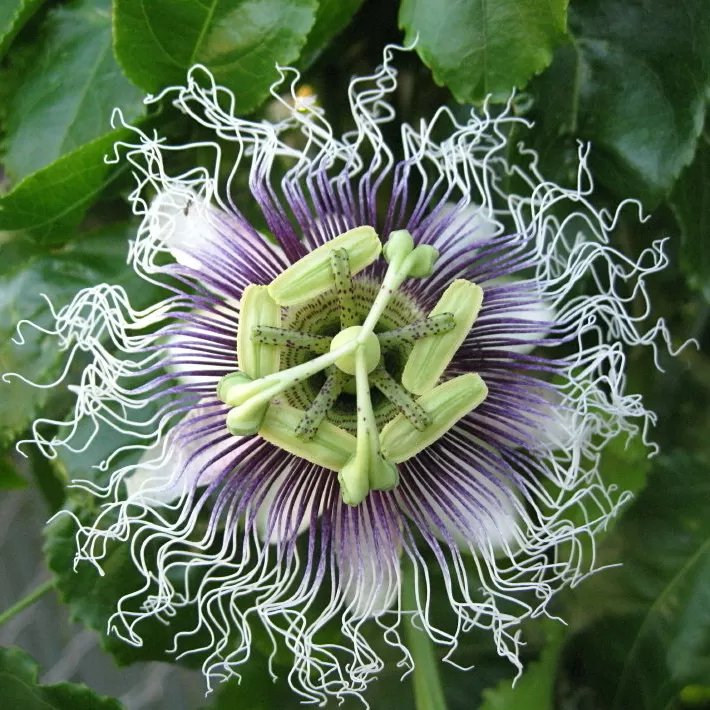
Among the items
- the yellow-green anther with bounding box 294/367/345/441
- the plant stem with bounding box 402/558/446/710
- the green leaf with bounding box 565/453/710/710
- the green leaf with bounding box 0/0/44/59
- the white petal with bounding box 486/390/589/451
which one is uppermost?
the green leaf with bounding box 0/0/44/59

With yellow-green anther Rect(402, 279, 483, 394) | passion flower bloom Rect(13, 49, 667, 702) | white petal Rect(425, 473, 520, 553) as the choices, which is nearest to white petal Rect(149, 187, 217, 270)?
passion flower bloom Rect(13, 49, 667, 702)

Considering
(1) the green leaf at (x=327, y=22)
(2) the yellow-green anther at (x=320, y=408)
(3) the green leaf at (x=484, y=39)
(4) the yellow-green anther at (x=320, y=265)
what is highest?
(1) the green leaf at (x=327, y=22)

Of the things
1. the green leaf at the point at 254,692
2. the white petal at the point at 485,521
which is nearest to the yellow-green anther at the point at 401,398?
the white petal at the point at 485,521

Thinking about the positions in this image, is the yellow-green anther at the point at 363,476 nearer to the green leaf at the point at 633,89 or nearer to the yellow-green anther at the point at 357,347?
the yellow-green anther at the point at 357,347

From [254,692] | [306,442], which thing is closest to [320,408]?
[306,442]

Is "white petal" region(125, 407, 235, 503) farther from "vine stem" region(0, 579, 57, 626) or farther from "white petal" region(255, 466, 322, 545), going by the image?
"vine stem" region(0, 579, 57, 626)

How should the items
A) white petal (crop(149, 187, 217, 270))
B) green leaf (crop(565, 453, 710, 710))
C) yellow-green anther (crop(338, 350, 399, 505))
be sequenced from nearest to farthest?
yellow-green anther (crop(338, 350, 399, 505)) → white petal (crop(149, 187, 217, 270)) → green leaf (crop(565, 453, 710, 710))
